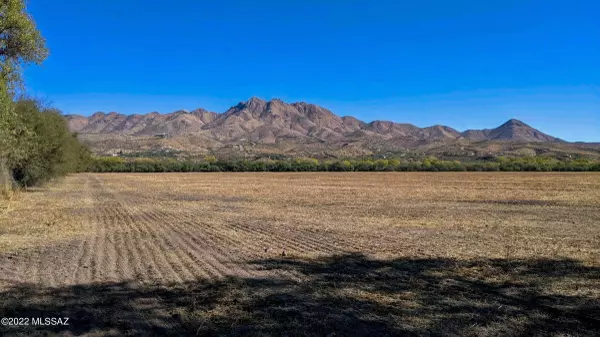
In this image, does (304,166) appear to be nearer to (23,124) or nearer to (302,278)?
(23,124)

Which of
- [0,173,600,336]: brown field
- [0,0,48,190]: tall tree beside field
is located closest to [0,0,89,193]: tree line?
[0,0,48,190]: tall tree beside field

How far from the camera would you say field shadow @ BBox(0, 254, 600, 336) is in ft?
20.4

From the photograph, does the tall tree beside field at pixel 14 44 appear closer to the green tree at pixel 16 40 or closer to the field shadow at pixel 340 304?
the green tree at pixel 16 40

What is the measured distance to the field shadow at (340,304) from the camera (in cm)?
623

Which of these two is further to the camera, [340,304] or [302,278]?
[302,278]

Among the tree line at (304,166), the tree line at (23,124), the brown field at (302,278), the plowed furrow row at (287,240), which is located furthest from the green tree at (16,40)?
the tree line at (304,166)

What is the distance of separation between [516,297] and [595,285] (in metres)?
2.00

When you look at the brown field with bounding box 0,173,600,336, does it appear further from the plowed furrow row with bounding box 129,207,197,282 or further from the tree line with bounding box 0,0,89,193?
the tree line with bounding box 0,0,89,193

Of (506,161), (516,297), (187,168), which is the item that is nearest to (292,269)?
(516,297)

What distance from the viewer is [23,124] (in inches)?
1166

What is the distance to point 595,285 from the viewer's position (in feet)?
27.8

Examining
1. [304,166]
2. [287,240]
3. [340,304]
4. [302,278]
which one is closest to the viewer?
[340,304]

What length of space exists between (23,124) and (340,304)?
29.9m

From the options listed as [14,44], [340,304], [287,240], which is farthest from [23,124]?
[340,304]
